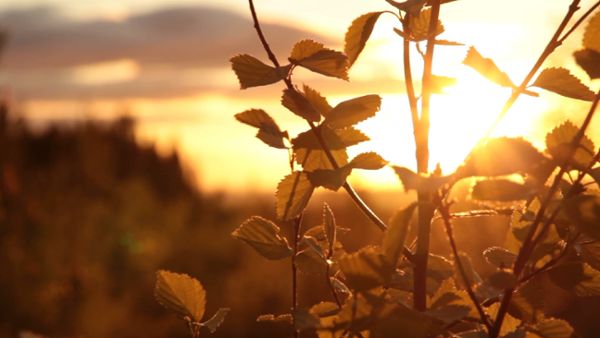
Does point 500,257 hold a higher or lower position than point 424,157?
lower

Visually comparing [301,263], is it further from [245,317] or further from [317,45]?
[245,317]

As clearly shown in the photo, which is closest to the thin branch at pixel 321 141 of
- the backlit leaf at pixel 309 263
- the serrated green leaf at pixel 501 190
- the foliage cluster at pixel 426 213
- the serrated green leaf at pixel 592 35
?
the foliage cluster at pixel 426 213

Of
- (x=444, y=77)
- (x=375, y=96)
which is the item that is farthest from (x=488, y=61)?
(x=375, y=96)

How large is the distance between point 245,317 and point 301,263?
27.2 feet

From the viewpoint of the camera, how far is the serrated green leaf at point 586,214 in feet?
4.52

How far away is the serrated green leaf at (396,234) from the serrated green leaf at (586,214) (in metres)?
0.27

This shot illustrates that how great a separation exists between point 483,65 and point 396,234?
37cm

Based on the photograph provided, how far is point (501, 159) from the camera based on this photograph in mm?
1331

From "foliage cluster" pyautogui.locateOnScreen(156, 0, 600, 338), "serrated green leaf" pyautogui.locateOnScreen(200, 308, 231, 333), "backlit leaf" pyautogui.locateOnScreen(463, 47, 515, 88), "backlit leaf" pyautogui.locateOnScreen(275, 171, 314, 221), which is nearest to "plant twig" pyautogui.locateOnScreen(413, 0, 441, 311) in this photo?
"foliage cluster" pyautogui.locateOnScreen(156, 0, 600, 338)

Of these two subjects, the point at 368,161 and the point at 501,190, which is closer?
the point at 501,190

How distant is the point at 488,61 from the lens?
1.53m

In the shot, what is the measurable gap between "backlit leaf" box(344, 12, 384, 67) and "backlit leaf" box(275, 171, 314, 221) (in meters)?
0.26

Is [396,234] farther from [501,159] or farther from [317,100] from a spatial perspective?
[317,100]

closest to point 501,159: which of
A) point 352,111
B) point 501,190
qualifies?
point 501,190
